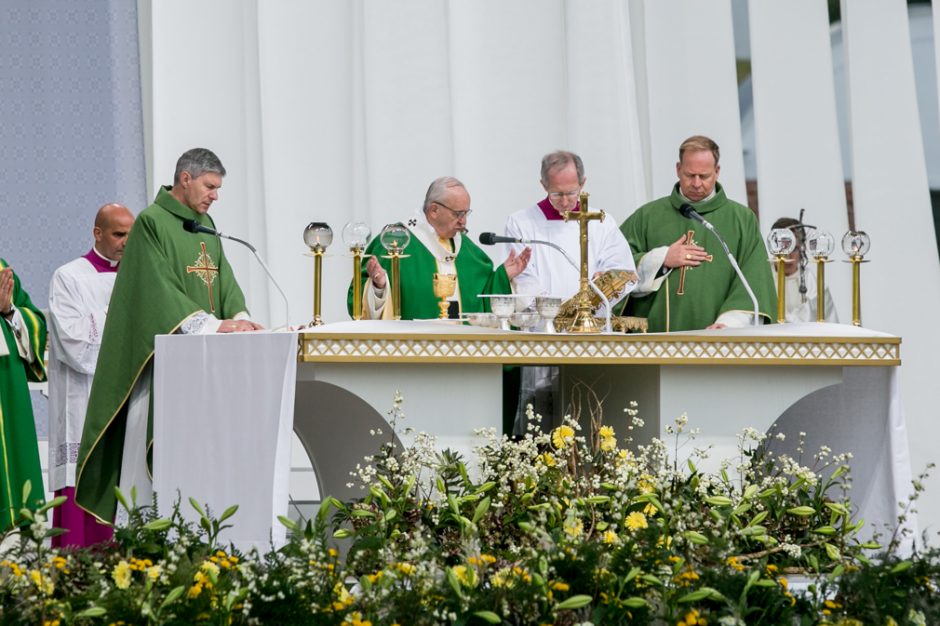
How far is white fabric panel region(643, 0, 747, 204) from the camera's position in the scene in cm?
787

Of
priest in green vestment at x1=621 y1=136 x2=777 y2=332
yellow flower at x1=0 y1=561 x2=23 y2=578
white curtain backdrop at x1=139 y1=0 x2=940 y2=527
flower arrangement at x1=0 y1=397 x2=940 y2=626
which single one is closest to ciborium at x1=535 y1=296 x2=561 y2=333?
flower arrangement at x1=0 y1=397 x2=940 y2=626

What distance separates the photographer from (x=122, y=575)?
3.20 meters

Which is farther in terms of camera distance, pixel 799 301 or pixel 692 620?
pixel 799 301

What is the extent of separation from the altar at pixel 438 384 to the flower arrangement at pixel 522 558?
4.2 inches

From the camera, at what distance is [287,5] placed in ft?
26.5

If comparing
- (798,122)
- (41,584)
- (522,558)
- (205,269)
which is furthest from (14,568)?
(798,122)

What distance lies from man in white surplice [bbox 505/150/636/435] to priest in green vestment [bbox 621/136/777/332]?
0.13 metres

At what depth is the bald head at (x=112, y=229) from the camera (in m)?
6.22

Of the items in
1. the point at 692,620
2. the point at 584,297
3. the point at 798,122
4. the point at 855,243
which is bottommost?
the point at 692,620

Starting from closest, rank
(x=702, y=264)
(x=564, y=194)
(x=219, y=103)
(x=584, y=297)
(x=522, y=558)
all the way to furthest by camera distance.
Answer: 1. (x=522, y=558)
2. (x=584, y=297)
3. (x=564, y=194)
4. (x=702, y=264)
5. (x=219, y=103)

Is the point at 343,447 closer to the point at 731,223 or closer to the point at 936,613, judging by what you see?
the point at 731,223

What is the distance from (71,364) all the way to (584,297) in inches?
105

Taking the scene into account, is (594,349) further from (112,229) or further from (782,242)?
(112,229)

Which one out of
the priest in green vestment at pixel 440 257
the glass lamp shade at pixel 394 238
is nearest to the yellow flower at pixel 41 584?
the glass lamp shade at pixel 394 238
